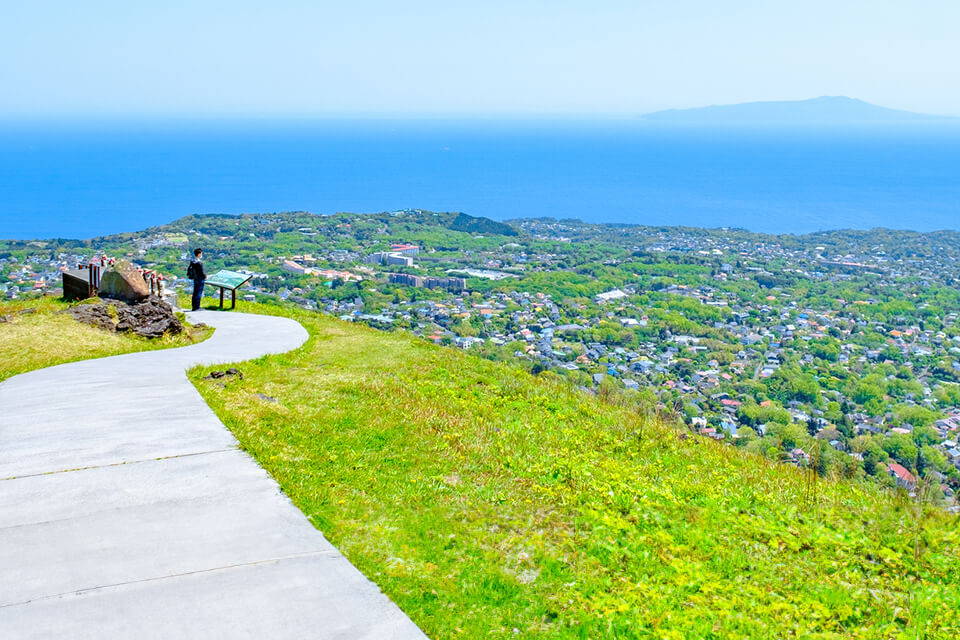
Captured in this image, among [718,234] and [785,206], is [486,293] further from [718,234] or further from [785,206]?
[785,206]

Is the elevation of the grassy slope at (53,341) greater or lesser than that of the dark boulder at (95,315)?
lesser

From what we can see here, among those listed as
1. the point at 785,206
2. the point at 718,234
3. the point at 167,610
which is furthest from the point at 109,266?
the point at 785,206

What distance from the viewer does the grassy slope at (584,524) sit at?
475 centimetres

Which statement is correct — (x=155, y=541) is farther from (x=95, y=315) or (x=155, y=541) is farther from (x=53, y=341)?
(x=95, y=315)

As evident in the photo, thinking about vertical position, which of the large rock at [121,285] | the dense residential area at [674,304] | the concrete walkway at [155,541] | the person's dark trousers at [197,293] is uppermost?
the concrete walkway at [155,541]

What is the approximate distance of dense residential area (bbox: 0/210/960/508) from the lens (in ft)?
84.0

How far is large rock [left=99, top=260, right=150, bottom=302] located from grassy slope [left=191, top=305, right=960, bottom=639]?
20.4 ft

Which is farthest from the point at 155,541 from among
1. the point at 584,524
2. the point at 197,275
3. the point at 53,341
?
the point at 197,275

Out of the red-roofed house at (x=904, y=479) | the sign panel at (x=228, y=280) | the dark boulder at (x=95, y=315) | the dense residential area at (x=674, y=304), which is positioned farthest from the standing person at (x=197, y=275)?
the red-roofed house at (x=904, y=479)

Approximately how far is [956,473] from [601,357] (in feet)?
59.5

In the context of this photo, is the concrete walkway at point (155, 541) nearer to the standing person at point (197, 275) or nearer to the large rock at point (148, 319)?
the large rock at point (148, 319)

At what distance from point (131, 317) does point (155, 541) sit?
9.67m

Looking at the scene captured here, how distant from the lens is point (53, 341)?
40.2 feet

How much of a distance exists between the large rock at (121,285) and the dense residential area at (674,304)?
339 inches
